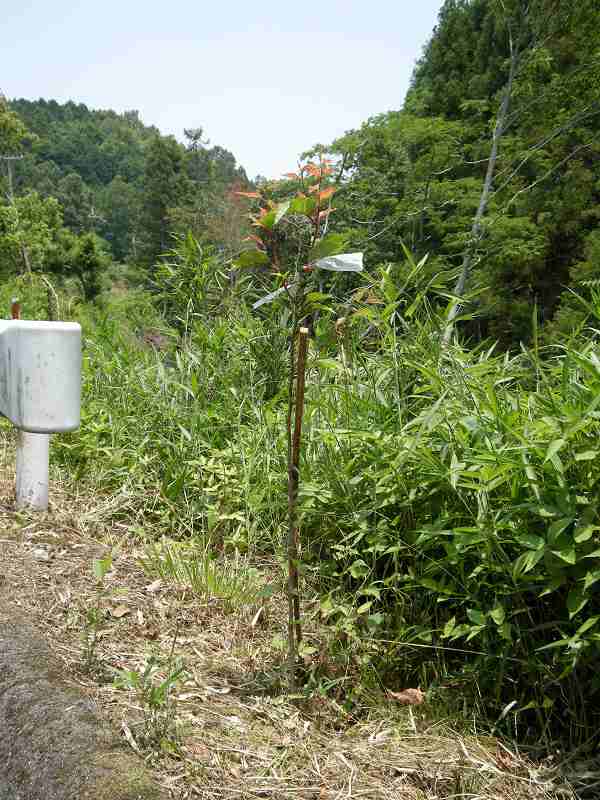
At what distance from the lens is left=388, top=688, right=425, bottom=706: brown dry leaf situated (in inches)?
62.9

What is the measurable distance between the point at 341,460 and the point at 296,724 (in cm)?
87

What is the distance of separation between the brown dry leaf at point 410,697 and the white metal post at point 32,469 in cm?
141

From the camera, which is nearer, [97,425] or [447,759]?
[447,759]

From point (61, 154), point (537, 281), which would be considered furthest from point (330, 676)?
point (61, 154)

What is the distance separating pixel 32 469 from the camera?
2.31m

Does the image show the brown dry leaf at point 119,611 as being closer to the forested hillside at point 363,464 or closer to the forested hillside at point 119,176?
the forested hillside at point 363,464

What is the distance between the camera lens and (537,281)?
14.1 meters

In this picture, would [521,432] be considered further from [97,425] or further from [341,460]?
[97,425]

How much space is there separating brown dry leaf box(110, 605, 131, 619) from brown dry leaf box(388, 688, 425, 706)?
2.43ft

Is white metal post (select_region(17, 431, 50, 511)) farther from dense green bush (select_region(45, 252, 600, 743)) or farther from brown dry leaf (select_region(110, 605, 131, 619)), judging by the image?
brown dry leaf (select_region(110, 605, 131, 619))

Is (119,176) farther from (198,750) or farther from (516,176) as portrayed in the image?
(198,750)

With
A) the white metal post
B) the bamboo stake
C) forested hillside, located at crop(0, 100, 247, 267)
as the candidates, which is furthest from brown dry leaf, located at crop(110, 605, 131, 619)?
forested hillside, located at crop(0, 100, 247, 267)

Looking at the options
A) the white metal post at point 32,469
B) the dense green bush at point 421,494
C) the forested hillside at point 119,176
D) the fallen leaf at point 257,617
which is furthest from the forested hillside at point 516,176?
the forested hillside at point 119,176

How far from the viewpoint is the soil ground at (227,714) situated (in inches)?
49.1
